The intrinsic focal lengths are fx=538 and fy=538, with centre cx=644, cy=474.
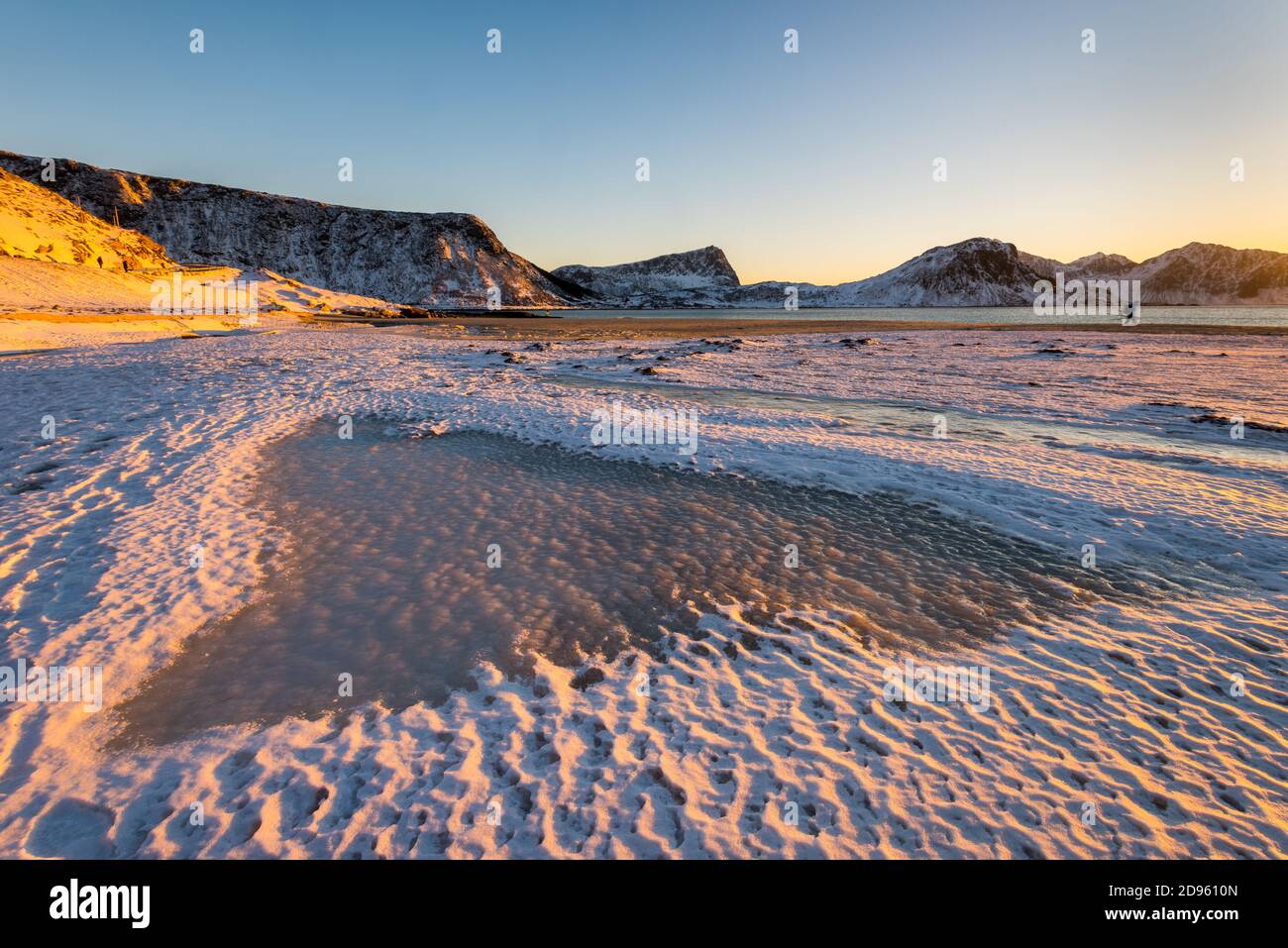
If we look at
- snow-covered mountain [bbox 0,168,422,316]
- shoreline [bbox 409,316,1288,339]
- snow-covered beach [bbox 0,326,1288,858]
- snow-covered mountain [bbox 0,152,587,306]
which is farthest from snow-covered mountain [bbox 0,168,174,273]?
snow-covered mountain [bbox 0,152,587,306]

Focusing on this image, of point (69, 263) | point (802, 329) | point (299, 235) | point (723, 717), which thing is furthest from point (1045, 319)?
point (299, 235)

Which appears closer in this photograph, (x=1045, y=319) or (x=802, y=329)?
(x=802, y=329)

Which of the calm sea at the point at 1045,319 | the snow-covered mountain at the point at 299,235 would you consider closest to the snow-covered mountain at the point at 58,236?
the calm sea at the point at 1045,319

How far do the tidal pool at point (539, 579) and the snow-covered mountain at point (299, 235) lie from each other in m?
169

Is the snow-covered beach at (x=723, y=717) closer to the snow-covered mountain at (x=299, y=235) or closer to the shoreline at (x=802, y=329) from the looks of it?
the shoreline at (x=802, y=329)

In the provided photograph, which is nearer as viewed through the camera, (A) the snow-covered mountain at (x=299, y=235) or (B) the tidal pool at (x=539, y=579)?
(B) the tidal pool at (x=539, y=579)

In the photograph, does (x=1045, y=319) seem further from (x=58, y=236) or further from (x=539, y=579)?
(x=58, y=236)

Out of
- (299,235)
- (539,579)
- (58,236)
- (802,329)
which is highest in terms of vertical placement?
(299,235)

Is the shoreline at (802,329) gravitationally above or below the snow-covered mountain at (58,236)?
below

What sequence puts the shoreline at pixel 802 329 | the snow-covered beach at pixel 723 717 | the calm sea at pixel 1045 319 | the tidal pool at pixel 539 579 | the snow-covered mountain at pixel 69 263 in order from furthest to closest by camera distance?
the calm sea at pixel 1045 319, the shoreline at pixel 802 329, the snow-covered mountain at pixel 69 263, the tidal pool at pixel 539 579, the snow-covered beach at pixel 723 717

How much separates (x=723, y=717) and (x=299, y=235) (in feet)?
705

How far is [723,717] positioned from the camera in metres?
4.74

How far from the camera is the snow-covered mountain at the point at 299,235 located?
154750mm
